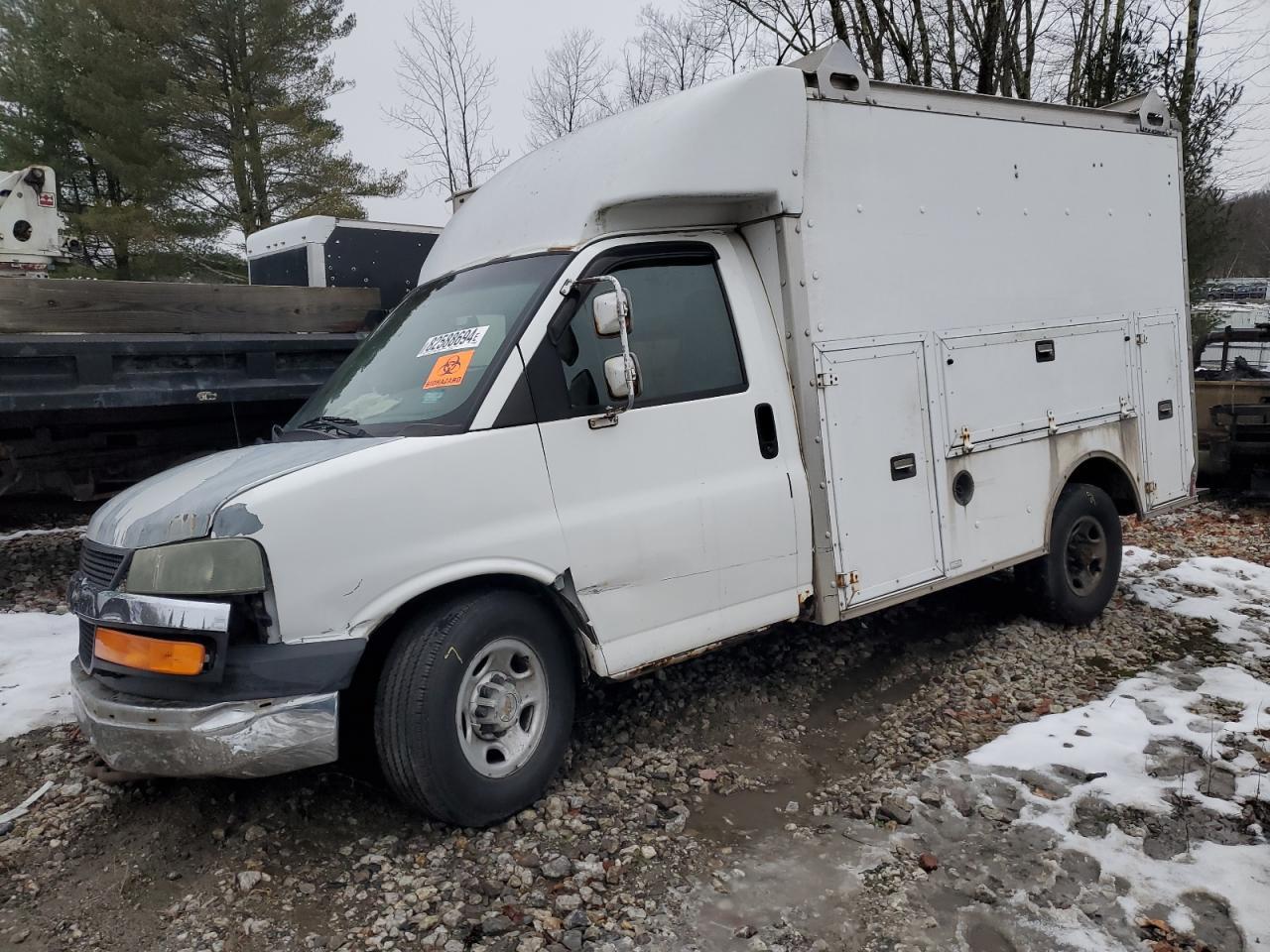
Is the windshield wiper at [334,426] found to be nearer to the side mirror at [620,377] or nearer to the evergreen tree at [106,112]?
the side mirror at [620,377]

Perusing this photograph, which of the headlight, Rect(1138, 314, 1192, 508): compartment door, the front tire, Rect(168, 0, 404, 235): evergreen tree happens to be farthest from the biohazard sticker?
Rect(168, 0, 404, 235): evergreen tree

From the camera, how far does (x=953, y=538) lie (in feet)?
16.3

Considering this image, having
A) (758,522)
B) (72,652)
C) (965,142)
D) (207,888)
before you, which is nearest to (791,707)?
(758,522)

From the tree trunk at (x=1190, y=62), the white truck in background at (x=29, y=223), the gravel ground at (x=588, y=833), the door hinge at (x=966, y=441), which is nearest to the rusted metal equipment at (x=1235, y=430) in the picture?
the gravel ground at (x=588, y=833)

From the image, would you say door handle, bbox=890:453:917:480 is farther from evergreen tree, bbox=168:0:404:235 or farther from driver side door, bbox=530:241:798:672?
evergreen tree, bbox=168:0:404:235

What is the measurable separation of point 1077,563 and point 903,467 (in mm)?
2002

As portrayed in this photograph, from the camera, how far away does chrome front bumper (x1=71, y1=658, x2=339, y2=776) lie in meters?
3.05

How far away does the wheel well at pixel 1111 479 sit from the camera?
5926mm

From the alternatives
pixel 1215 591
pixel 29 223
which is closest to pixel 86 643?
pixel 29 223

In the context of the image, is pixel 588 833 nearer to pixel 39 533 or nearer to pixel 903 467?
pixel 903 467

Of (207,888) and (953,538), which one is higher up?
(953,538)

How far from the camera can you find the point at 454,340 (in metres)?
3.85

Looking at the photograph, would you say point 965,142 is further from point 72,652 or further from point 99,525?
point 72,652

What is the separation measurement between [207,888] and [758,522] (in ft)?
8.31
